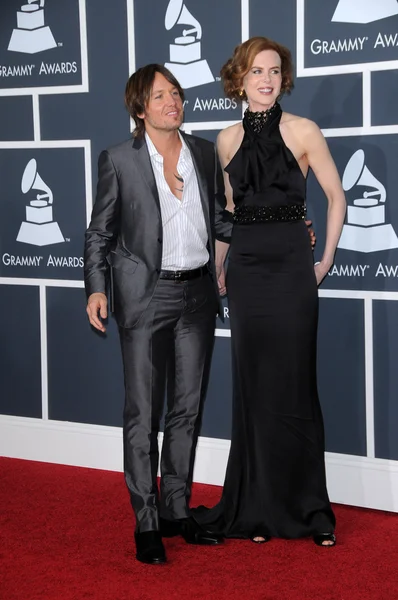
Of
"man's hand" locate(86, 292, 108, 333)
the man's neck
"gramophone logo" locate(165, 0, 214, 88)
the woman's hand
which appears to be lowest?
"man's hand" locate(86, 292, 108, 333)

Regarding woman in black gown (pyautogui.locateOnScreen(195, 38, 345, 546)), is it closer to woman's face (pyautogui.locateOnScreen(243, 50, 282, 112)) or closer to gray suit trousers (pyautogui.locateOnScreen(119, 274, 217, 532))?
woman's face (pyautogui.locateOnScreen(243, 50, 282, 112))

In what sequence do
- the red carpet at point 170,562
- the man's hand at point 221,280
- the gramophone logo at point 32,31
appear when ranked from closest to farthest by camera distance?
the red carpet at point 170,562 → the man's hand at point 221,280 → the gramophone logo at point 32,31

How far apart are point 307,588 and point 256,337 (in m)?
1.01

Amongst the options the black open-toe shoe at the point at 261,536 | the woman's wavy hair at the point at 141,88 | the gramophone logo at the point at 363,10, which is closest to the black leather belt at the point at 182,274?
the woman's wavy hair at the point at 141,88

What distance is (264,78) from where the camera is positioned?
3.47m

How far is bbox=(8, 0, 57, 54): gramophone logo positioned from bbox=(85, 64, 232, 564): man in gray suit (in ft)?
4.54

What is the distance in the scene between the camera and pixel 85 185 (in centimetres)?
468

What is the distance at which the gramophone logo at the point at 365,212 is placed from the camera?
392 cm

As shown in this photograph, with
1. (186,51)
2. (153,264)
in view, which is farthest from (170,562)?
(186,51)

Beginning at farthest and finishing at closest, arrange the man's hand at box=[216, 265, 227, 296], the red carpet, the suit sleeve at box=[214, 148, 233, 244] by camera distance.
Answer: the man's hand at box=[216, 265, 227, 296], the suit sleeve at box=[214, 148, 233, 244], the red carpet

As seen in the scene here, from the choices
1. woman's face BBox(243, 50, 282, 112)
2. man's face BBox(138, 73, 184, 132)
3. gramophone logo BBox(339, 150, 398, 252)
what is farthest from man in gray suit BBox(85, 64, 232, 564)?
gramophone logo BBox(339, 150, 398, 252)

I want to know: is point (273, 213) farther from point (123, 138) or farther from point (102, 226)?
point (123, 138)

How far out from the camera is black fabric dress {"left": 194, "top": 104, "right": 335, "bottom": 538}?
11.6ft

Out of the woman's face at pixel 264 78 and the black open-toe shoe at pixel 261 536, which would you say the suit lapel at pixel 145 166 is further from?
the black open-toe shoe at pixel 261 536
